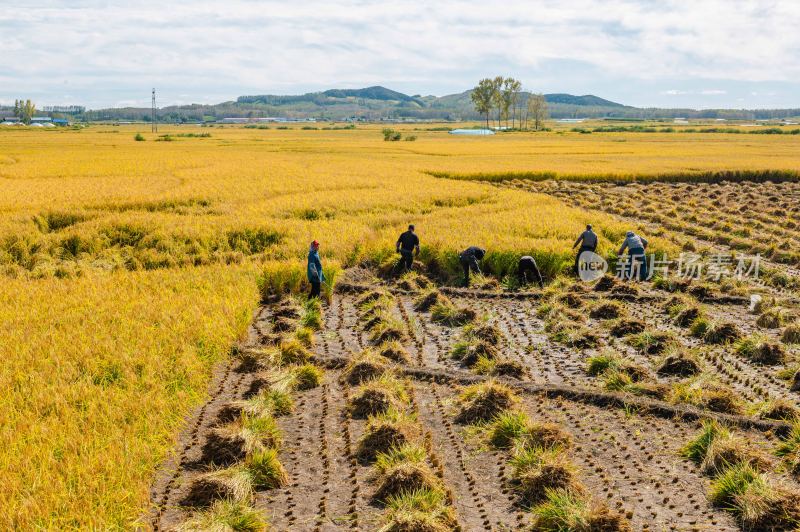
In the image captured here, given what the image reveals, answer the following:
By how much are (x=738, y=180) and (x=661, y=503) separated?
3450 cm

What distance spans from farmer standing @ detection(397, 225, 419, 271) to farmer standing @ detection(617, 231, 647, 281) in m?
4.85

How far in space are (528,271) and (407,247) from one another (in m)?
2.89

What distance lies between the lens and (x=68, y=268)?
14672 millimetres

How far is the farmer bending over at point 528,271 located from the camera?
15.0 m

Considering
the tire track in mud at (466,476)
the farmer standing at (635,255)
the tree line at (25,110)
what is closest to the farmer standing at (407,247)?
the farmer standing at (635,255)

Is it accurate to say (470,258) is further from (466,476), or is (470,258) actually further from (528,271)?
(466,476)

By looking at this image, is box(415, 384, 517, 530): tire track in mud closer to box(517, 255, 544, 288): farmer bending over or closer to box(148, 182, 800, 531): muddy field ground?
box(148, 182, 800, 531): muddy field ground

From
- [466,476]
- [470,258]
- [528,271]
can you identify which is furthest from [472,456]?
[528,271]

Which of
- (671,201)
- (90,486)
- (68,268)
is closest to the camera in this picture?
(90,486)

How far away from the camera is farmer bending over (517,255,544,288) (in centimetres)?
1504

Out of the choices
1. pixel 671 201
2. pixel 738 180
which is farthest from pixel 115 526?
pixel 738 180

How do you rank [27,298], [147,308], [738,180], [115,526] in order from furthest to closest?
[738,180] < [27,298] < [147,308] < [115,526]

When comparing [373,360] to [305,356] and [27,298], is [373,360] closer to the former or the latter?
[305,356]

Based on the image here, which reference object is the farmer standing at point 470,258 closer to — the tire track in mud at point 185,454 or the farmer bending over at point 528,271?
the farmer bending over at point 528,271
